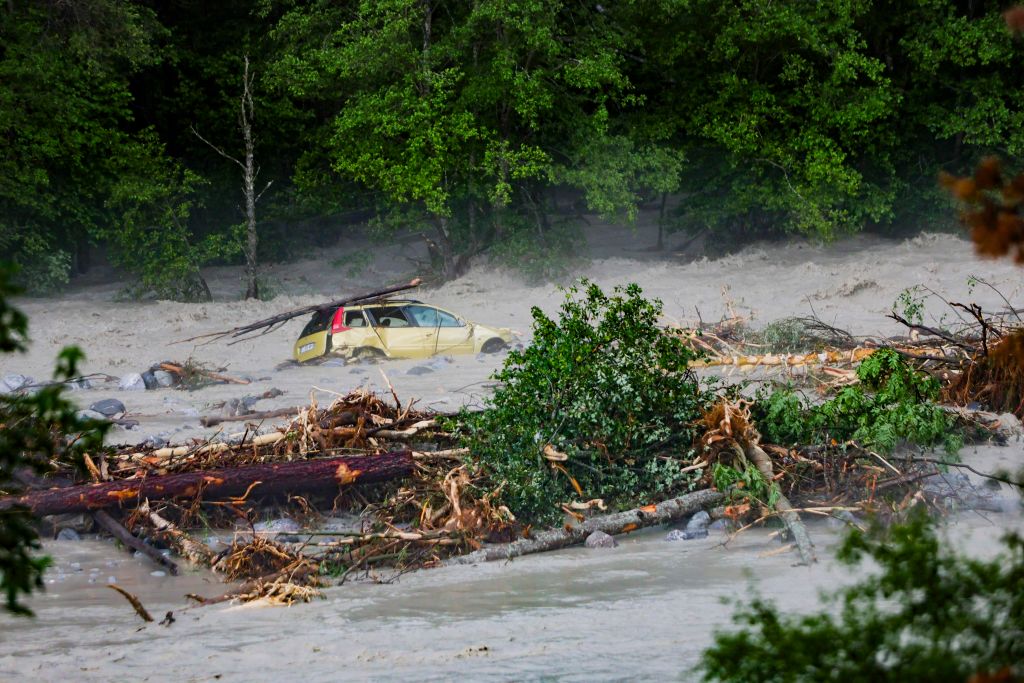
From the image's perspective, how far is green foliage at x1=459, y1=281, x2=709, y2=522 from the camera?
28.1ft

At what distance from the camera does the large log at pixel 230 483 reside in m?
8.29

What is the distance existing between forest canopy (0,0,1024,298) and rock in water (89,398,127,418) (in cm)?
922

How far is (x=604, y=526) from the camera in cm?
804

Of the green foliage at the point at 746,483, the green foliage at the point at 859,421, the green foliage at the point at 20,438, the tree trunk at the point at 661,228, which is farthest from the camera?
the tree trunk at the point at 661,228

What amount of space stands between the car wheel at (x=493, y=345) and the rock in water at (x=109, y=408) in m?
5.65

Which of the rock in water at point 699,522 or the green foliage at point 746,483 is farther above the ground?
the green foliage at point 746,483

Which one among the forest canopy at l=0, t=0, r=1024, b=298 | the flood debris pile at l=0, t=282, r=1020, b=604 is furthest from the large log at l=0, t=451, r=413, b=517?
the forest canopy at l=0, t=0, r=1024, b=298

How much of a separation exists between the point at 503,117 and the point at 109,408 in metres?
12.2

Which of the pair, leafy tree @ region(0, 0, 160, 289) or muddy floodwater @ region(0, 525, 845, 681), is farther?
leafy tree @ region(0, 0, 160, 289)

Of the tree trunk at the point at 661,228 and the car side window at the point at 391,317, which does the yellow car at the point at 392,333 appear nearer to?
the car side window at the point at 391,317

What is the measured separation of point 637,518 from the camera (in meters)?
8.11

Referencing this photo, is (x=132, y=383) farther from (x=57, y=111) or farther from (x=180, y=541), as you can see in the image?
(x=57, y=111)

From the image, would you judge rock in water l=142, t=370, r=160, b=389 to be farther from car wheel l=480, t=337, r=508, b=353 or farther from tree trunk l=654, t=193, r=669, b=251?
tree trunk l=654, t=193, r=669, b=251

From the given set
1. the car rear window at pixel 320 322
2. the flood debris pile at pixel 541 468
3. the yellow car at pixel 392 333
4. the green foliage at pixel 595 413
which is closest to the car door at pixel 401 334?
the yellow car at pixel 392 333
